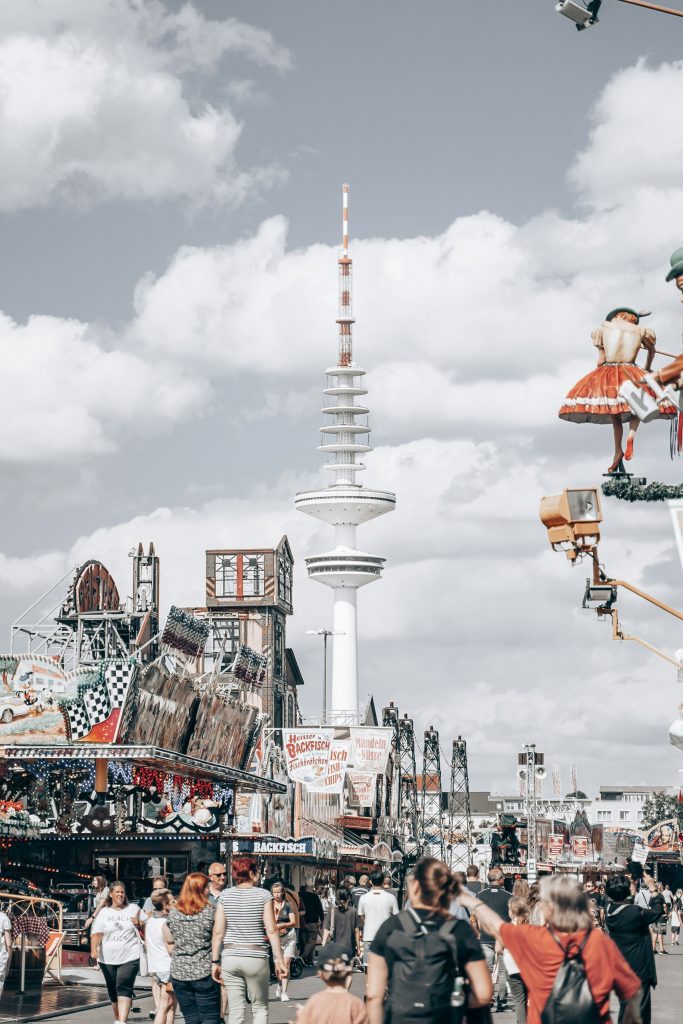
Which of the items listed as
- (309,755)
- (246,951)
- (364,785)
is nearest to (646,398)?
(246,951)

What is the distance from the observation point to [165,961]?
50.8ft

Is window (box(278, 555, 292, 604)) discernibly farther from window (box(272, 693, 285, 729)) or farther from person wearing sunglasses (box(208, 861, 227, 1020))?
person wearing sunglasses (box(208, 861, 227, 1020))

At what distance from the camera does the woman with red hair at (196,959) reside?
462 inches

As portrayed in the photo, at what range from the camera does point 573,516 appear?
48.8ft

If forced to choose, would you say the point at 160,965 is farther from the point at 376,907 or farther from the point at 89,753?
the point at 89,753

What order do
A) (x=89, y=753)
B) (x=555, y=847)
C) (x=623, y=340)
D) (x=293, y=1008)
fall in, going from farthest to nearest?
(x=555, y=847)
(x=89, y=753)
(x=293, y=1008)
(x=623, y=340)

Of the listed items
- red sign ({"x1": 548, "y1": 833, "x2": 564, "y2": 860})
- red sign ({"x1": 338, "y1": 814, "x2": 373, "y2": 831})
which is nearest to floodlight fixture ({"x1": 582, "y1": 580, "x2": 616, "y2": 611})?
red sign ({"x1": 338, "y1": 814, "x2": 373, "y2": 831})

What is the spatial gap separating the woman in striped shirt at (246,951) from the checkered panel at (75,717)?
592 inches

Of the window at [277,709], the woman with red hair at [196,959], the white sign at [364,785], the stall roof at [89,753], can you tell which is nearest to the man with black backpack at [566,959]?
the woman with red hair at [196,959]

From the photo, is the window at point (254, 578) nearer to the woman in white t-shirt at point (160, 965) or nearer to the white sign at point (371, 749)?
the white sign at point (371, 749)

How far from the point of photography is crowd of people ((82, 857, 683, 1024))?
745 centimetres

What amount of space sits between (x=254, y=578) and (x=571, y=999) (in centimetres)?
8731

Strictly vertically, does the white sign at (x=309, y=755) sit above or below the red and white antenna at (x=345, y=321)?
below

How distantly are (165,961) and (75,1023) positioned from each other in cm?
276
